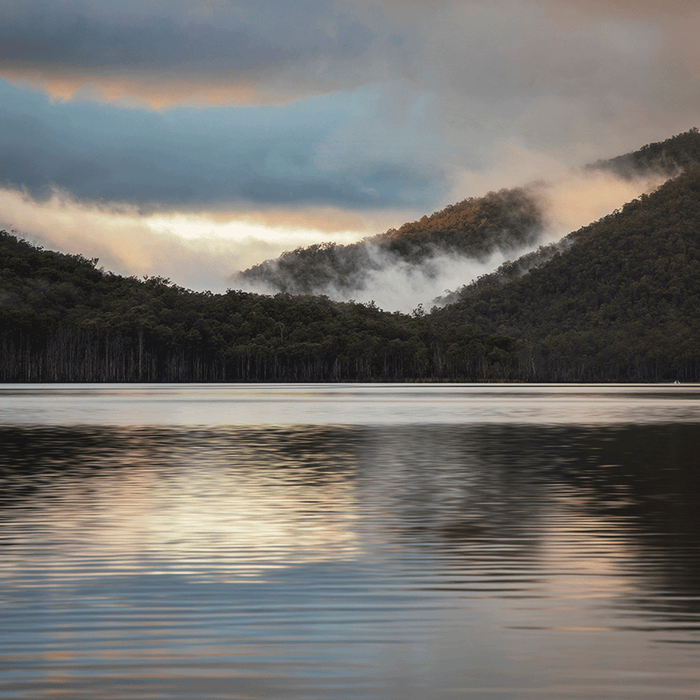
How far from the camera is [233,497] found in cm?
2016

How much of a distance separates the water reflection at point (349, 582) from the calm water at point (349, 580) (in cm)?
3

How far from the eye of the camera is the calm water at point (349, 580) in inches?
321

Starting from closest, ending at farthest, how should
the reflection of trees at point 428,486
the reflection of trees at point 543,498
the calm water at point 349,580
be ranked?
the calm water at point 349,580, the reflection of trees at point 543,498, the reflection of trees at point 428,486

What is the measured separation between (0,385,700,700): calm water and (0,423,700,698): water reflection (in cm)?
3

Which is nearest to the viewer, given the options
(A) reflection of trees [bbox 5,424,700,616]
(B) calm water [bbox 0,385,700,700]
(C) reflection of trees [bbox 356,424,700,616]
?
(B) calm water [bbox 0,385,700,700]

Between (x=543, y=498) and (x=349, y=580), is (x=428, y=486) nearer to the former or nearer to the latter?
(x=543, y=498)

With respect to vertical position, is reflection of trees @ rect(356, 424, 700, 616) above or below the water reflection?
below

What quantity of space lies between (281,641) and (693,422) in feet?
153

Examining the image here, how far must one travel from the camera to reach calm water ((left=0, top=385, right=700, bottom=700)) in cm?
815

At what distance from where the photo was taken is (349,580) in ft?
39.2

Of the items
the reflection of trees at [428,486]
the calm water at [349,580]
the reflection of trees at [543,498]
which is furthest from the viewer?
the reflection of trees at [428,486]

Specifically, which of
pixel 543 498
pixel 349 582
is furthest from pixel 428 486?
pixel 349 582

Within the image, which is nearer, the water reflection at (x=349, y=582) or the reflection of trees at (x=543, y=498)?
the water reflection at (x=349, y=582)

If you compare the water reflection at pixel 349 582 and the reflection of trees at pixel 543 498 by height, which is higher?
the water reflection at pixel 349 582
